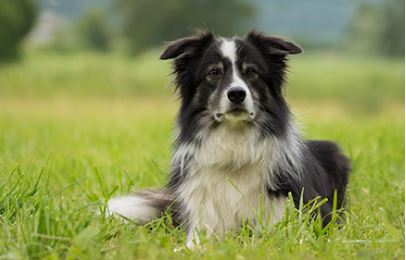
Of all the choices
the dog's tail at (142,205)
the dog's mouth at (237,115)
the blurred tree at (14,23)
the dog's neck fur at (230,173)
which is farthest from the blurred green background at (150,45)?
the dog's mouth at (237,115)

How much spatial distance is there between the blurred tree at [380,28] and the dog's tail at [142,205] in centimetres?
2803

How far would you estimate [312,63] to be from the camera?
101 ft

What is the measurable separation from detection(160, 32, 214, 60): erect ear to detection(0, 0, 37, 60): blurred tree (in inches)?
863

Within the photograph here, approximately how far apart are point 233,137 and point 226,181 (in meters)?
0.30

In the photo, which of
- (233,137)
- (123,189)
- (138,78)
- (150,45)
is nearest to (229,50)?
(233,137)

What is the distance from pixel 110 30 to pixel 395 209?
29.5m

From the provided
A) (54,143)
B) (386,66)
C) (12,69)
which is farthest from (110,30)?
(54,143)

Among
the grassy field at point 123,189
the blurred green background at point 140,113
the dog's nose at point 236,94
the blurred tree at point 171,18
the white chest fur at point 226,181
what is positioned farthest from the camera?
the blurred tree at point 171,18

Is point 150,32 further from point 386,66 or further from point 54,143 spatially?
point 54,143

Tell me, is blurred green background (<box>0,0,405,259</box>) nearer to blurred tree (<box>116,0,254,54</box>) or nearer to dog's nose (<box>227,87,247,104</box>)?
blurred tree (<box>116,0,254,54</box>)

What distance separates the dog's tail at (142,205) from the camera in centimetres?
498

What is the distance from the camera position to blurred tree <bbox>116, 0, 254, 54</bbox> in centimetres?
2870

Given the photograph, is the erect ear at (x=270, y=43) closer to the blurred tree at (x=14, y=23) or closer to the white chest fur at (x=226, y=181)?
the white chest fur at (x=226, y=181)

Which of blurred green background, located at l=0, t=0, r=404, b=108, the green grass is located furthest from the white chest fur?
the green grass
